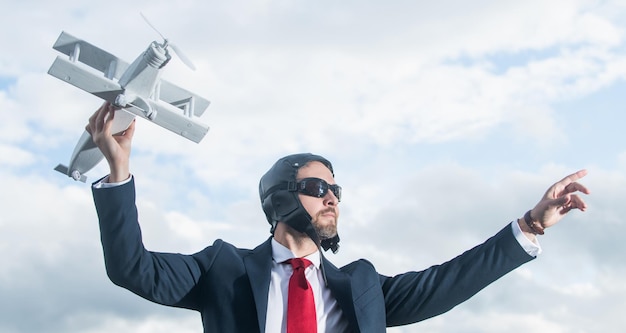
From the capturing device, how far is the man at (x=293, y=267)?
6.78m

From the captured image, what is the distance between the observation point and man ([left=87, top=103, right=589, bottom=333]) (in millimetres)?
6777

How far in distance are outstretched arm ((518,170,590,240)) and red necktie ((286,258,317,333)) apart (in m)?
2.46

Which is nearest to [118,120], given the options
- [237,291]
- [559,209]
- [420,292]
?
[237,291]

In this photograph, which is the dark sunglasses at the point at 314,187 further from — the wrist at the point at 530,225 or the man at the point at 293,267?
the wrist at the point at 530,225

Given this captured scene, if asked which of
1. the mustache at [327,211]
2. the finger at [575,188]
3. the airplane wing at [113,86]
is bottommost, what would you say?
the mustache at [327,211]

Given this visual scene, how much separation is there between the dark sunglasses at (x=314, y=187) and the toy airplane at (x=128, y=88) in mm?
1649

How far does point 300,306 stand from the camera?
721cm

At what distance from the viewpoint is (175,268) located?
7340 mm

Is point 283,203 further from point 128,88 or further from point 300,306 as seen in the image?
point 128,88

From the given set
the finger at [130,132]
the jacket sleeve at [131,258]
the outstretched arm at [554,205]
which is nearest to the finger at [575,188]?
the outstretched arm at [554,205]

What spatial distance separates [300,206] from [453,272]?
1.84 m

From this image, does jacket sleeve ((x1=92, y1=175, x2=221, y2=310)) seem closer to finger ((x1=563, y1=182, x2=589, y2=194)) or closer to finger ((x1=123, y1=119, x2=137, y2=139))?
finger ((x1=123, y1=119, x2=137, y2=139))

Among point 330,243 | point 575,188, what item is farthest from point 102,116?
point 575,188

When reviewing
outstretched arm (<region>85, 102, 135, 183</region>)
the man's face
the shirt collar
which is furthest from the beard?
outstretched arm (<region>85, 102, 135, 183</region>)
